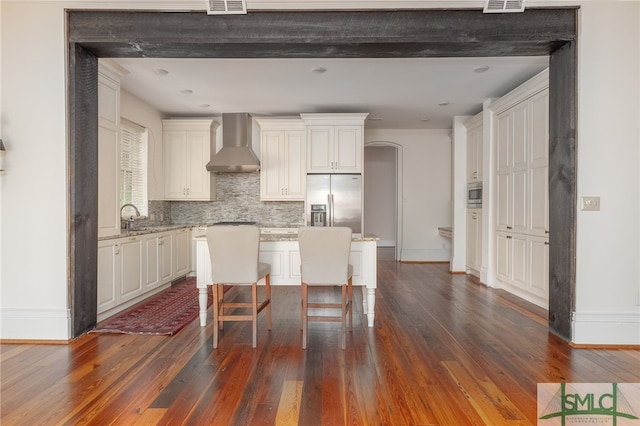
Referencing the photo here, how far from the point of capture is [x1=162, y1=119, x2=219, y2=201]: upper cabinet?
5.82 metres

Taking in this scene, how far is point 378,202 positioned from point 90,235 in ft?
25.1

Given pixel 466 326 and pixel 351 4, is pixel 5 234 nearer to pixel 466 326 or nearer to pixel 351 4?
pixel 351 4

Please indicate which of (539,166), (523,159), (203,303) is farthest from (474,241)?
(203,303)

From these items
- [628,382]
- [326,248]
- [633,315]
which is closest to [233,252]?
[326,248]

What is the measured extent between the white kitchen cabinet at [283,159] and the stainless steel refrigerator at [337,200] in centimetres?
40

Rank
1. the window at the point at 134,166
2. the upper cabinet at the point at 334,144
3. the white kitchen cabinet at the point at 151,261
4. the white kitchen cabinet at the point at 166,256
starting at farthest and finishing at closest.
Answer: the upper cabinet at the point at 334,144 < the window at the point at 134,166 < the white kitchen cabinet at the point at 166,256 < the white kitchen cabinet at the point at 151,261

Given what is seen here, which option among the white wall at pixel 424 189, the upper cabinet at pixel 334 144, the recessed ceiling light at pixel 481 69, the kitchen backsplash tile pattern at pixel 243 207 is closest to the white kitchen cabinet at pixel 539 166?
the recessed ceiling light at pixel 481 69

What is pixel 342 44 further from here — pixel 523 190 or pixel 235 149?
pixel 235 149

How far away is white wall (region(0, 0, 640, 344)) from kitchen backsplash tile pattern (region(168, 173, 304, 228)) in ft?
10.9

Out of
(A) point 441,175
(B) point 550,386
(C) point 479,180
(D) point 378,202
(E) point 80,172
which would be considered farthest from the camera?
(D) point 378,202

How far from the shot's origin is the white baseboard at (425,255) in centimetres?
721

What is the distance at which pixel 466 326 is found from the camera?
3.29 m

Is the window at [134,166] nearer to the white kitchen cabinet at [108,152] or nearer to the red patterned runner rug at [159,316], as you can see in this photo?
the white kitchen cabinet at [108,152]

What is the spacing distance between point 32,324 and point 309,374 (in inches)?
92.5
